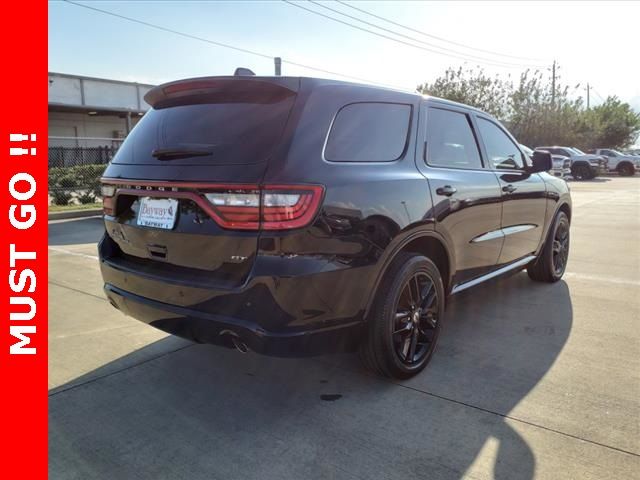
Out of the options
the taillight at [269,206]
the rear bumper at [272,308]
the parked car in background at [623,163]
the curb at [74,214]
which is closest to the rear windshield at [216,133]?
the taillight at [269,206]

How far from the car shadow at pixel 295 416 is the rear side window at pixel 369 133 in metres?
1.41

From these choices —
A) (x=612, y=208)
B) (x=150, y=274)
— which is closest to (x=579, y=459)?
(x=150, y=274)

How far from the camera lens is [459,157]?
3.86 meters

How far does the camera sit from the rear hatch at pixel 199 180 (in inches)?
98.0

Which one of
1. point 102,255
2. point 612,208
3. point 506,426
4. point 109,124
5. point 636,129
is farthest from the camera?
point 636,129

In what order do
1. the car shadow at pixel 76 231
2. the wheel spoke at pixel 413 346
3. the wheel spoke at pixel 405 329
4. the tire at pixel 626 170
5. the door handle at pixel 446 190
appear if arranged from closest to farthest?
the wheel spoke at pixel 405 329, the wheel spoke at pixel 413 346, the door handle at pixel 446 190, the car shadow at pixel 76 231, the tire at pixel 626 170

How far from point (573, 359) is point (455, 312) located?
120cm

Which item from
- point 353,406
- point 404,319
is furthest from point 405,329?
point 353,406

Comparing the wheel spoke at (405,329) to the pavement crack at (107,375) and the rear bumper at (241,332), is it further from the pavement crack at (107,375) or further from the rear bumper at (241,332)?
the pavement crack at (107,375)

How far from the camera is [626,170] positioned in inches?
1265

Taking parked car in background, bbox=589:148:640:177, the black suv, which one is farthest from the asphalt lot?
parked car in background, bbox=589:148:640:177

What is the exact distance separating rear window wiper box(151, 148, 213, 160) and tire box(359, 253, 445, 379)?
48.8 inches

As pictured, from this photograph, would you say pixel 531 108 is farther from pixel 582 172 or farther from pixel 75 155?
pixel 75 155

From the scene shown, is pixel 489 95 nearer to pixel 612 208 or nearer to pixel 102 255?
pixel 612 208
